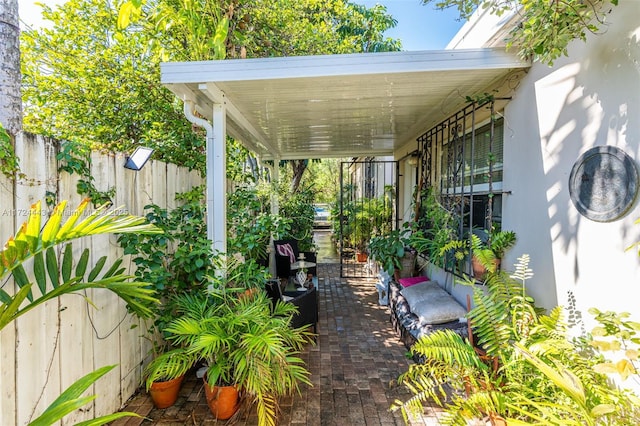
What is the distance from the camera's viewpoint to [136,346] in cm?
259

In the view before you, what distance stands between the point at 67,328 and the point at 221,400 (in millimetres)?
1081

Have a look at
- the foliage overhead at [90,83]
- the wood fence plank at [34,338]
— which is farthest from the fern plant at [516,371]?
the foliage overhead at [90,83]

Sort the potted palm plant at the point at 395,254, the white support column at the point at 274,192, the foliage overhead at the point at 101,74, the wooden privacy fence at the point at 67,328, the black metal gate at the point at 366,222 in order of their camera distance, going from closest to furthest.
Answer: the wooden privacy fence at the point at 67,328
the potted palm plant at the point at 395,254
the foliage overhead at the point at 101,74
the white support column at the point at 274,192
the black metal gate at the point at 366,222

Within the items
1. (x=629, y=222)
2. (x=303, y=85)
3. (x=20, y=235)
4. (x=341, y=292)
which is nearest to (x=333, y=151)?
(x=341, y=292)

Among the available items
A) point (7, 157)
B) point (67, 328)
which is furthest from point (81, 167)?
point (67, 328)

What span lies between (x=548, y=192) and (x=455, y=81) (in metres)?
1.16

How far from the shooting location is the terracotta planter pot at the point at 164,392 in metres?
2.32

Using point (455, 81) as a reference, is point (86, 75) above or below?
above

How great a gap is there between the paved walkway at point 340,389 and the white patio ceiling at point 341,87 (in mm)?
2475

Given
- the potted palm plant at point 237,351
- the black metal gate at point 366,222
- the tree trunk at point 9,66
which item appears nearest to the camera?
the tree trunk at point 9,66

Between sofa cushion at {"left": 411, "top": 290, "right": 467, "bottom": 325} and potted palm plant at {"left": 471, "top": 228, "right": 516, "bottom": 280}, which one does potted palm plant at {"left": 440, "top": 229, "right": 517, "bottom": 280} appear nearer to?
potted palm plant at {"left": 471, "top": 228, "right": 516, "bottom": 280}

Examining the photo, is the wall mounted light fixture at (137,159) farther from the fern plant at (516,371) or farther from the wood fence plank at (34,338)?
the fern plant at (516,371)

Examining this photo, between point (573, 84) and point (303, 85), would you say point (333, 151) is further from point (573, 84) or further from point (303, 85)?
point (573, 84)

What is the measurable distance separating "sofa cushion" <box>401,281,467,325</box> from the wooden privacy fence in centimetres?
254
